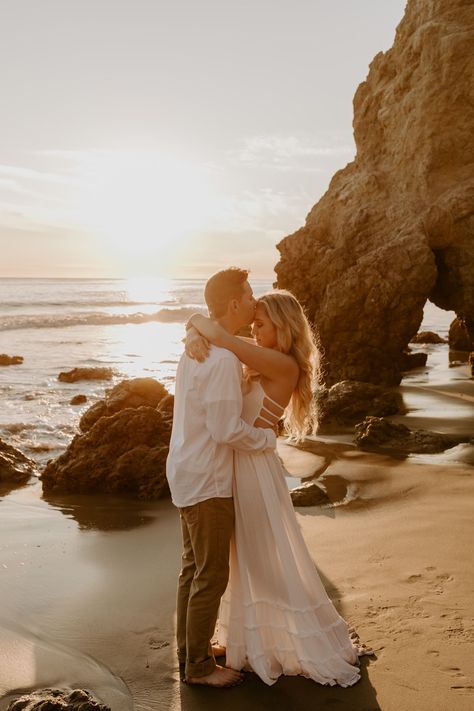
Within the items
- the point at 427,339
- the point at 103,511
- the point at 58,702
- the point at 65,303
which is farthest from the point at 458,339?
the point at 65,303

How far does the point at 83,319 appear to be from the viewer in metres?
41.2

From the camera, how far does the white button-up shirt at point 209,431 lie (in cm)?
335

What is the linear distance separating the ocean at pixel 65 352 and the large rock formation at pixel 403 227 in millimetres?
4042

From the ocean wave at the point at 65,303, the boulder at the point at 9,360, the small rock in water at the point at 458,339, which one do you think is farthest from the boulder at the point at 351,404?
the ocean wave at the point at 65,303

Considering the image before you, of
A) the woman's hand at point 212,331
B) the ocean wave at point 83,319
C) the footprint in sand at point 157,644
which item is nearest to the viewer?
the woman's hand at point 212,331

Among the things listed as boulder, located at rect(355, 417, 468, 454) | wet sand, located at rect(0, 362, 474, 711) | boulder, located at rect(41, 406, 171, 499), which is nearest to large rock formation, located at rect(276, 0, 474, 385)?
boulder, located at rect(355, 417, 468, 454)

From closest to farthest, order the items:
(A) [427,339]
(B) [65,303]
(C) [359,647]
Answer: (C) [359,647] < (A) [427,339] < (B) [65,303]

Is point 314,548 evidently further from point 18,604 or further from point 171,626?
point 18,604

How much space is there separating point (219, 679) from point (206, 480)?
109 centimetres

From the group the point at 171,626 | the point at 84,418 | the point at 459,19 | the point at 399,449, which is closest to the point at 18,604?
the point at 171,626

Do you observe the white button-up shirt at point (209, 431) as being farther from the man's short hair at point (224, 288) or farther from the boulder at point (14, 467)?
the boulder at point (14, 467)

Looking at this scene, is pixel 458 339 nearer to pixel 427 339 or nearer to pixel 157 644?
pixel 427 339

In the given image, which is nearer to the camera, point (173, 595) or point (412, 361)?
point (173, 595)

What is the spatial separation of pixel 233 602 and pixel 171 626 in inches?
31.6
